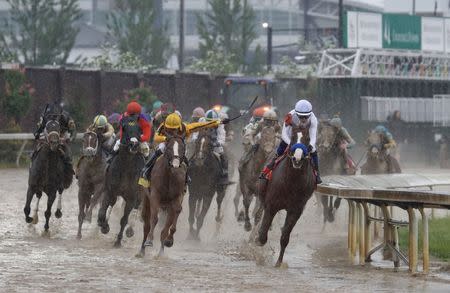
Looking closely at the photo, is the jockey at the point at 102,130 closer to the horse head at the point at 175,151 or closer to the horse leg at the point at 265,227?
the horse head at the point at 175,151

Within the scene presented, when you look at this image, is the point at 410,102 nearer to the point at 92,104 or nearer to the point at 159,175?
the point at 92,104

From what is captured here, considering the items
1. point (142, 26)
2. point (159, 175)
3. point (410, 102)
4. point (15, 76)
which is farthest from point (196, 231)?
point (142, 26)

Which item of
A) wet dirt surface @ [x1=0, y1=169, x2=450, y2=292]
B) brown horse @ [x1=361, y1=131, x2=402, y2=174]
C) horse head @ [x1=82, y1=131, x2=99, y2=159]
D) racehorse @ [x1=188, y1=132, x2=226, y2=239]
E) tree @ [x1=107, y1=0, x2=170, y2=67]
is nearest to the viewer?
wet dirt surface @ [x1=0, y1=169, x2=450, y2=292]

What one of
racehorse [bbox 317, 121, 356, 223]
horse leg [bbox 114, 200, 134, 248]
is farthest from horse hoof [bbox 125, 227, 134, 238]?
racehorse [bbox 317, 121, 356, 223]

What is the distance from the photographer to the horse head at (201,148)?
2236 cm

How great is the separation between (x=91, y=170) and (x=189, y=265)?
5.50m

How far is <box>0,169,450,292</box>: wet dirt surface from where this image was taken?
577 inches

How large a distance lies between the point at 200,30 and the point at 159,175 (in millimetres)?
57447

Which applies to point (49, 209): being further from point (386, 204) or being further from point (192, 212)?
point (386, 204)

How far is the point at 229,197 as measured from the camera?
30.8 metres

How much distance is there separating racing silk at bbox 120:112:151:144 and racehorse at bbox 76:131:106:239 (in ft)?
6.68

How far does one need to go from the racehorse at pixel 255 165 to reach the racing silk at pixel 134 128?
2.64 m

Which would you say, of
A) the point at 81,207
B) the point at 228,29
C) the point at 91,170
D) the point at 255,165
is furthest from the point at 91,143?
the point at 228,29

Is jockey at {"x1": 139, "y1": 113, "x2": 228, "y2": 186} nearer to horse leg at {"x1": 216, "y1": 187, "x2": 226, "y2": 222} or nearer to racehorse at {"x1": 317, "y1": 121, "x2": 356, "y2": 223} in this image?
horse leg at {"x1": 216, "y1": 187, "x2": 226, "y2": 222}
